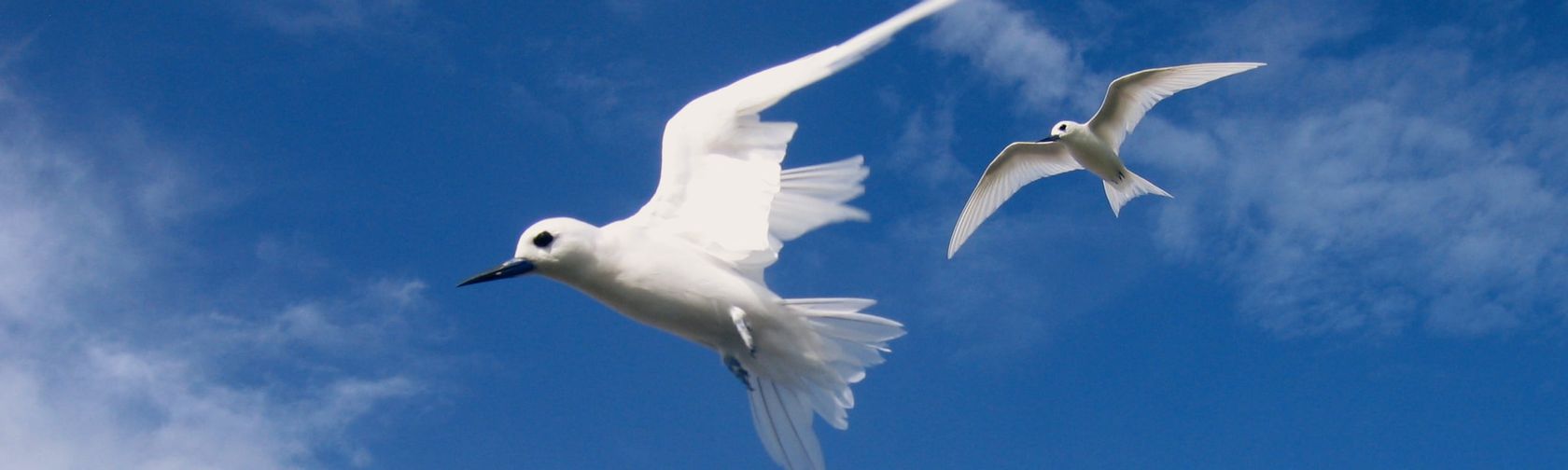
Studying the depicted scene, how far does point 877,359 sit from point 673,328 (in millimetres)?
880

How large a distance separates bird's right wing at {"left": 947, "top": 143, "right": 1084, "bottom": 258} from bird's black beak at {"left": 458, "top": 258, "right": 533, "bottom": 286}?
815 centimetres

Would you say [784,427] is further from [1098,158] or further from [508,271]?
[1098,158]

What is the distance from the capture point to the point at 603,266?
17.0 ft

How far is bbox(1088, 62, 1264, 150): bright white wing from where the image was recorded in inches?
470

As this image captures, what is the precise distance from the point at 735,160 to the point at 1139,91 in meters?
8.18

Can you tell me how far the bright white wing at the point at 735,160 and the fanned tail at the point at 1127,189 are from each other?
864 centimetres

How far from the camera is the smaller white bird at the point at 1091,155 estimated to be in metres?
12.9

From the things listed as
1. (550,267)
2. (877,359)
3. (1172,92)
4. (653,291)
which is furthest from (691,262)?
(1172,92)

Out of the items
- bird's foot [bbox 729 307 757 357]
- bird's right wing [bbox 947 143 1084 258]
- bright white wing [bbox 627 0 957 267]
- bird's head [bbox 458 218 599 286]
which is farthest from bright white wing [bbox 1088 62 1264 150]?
bird's head [bbox 458 218 599 286]

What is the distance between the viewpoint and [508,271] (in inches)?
208

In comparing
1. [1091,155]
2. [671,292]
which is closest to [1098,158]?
[1091,155]

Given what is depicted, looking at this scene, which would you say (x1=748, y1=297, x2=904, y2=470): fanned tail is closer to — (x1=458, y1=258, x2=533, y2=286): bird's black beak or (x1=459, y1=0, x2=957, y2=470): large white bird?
(x1=459, y1=0, x2=957, y2=470): large white bird

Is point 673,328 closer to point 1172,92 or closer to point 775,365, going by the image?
point 775,365

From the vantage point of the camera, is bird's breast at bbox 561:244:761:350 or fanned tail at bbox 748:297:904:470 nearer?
bird's breast at bbox 561:244:761:350
